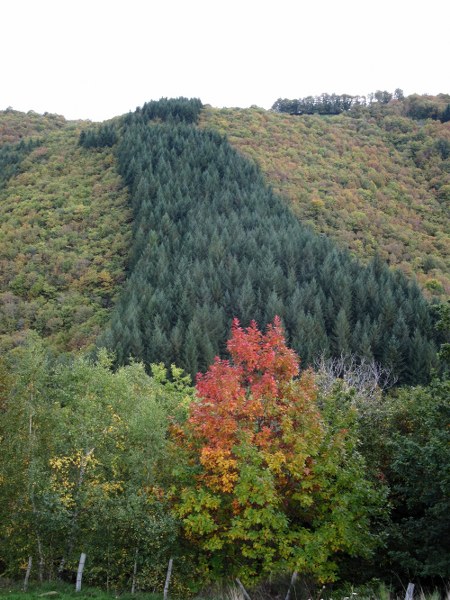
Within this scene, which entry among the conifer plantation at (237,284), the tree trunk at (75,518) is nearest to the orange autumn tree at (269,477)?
the tree trunk at (75,518)

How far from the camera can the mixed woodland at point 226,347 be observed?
15938mm

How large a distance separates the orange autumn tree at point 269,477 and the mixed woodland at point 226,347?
8 cm

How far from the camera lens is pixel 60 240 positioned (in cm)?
8212

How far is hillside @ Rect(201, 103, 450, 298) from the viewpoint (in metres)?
89.8

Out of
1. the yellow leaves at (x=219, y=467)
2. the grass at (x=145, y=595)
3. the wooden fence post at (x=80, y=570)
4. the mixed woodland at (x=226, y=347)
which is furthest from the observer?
the wooden fence post at (x=80, y=570)

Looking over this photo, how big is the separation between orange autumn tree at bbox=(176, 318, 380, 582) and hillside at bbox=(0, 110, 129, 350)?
143 ft

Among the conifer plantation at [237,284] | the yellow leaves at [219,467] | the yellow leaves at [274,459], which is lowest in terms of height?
the conifer plantation at [237,284]

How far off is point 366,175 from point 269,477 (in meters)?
112

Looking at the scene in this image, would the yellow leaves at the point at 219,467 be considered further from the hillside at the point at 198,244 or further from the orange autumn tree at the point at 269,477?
the hillside at the point at 198,244

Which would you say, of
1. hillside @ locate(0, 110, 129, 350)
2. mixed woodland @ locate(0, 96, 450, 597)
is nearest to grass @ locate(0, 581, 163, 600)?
mixed woodland @ locate(0, 96, 450, 597)

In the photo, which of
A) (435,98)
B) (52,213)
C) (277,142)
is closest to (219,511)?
(52,213)

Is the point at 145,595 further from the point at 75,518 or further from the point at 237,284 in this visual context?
the point at 237,284

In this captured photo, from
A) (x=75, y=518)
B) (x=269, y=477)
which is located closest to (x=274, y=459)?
(x=269, y=477)

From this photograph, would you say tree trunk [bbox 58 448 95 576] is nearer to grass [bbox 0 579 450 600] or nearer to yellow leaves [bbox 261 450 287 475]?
grass [bbox 0 579 450 600]
